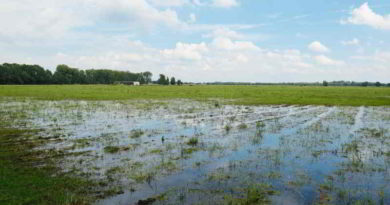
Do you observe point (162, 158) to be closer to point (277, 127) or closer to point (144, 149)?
point (144, 149)

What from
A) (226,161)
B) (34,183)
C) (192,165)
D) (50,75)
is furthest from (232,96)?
(50,75)

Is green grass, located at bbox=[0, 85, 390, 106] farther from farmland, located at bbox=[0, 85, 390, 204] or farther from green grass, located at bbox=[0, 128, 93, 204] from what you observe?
green grass, located at bbox=[0, 128, 93, 204]

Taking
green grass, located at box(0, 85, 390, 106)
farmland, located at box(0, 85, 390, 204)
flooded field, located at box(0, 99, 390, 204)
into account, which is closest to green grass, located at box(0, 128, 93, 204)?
farmland, located at box(0, 85, 390, 204)

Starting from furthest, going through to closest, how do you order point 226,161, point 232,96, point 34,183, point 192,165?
point 232,96 < point 226,161 < point 192,165 < point 34,183

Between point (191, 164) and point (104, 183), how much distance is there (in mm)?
3163

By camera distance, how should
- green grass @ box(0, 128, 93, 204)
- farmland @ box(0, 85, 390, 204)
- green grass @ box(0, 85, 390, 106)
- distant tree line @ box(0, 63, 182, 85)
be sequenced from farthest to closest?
distant tree line @ box(0, 63, 182, 85)
green grass @ box(0, 85, 390, 106)
farmland @ box(0, 85, 390, 204)
green grass @ box(0, 128, 93, 204)

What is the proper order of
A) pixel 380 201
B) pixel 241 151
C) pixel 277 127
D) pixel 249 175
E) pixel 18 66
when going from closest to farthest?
pixel 380 201
pixel 249 175
pixel 241 151
pixel 277 127
pixel 18 66

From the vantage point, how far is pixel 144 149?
11492mm

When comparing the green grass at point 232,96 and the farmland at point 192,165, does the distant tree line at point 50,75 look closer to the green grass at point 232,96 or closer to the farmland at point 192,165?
the green grass at point 232,96

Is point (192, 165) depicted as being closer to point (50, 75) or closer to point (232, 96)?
point (232, 96)

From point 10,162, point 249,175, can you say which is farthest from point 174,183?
point 10,162

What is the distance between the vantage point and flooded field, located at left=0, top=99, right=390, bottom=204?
6984 millimetres

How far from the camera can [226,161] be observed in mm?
9906

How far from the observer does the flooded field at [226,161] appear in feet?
22.9
